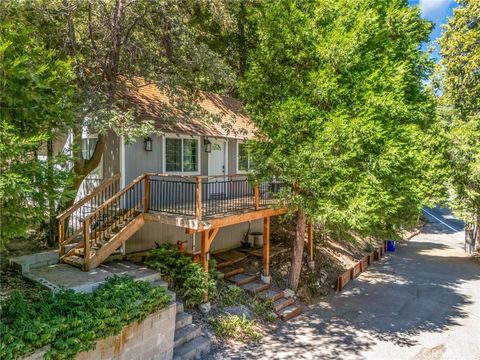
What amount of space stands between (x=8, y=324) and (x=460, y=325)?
37.5ft

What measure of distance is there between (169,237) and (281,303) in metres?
4.25

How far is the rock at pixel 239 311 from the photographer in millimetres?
9227

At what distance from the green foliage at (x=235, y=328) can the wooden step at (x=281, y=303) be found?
1.33 m

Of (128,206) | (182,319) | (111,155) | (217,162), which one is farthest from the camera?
(217,162)

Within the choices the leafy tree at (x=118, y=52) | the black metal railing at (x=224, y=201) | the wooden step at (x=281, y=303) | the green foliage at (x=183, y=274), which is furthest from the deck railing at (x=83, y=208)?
the wooden step at (x=281, y=303)

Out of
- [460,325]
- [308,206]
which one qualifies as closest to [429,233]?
[460,325]

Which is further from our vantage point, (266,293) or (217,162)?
(217,162)

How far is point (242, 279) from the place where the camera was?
36.4 ft

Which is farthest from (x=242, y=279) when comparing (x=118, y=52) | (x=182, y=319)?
(x=118, y=52)

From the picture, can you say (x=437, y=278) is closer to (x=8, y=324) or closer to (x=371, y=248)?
(x=371, y=248)

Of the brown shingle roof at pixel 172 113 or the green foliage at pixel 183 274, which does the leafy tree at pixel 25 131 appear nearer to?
the green foliage at pixel 183 274

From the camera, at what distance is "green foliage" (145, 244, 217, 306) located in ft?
28.9

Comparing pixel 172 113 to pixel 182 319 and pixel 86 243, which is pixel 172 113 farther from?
pixel 182 319

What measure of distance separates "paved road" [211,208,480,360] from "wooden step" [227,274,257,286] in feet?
6.62
